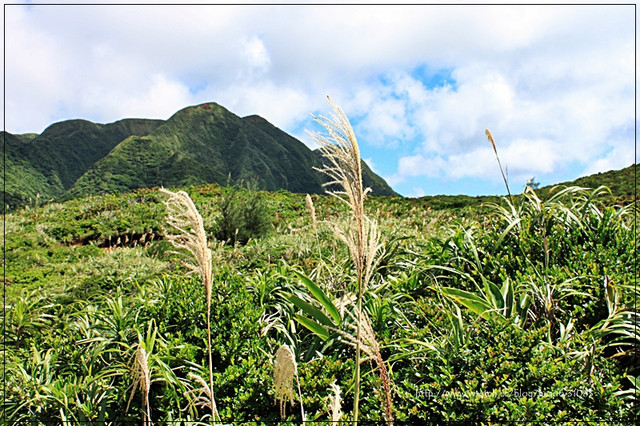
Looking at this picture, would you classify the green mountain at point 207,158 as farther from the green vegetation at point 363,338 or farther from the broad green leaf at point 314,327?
the broad green leaf at point 314,327

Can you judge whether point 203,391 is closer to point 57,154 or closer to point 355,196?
point 355,196

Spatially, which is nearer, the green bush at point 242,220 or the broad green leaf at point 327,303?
the broad green leaf at point 327,303

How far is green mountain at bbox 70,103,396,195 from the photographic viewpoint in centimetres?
7781

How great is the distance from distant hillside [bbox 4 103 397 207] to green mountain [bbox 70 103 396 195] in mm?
165

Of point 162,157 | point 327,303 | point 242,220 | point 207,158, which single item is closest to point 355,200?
point 327,303

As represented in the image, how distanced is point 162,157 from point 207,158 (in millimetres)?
24043

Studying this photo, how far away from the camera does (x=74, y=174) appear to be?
11212cm

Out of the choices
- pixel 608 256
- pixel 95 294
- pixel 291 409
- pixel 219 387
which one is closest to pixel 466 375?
pixel 291 409

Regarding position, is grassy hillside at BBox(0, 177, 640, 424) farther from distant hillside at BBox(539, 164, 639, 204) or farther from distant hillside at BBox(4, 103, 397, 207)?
distant hillside at BBox(4, 103, 397, 207)

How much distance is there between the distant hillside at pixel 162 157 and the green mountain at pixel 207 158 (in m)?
Answer: 0.16

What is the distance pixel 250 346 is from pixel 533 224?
3167 mm

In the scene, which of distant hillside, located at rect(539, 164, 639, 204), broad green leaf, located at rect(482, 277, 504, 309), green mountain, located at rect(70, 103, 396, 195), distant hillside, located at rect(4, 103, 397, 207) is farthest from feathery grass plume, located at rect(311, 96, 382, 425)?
green mountain, located at rect(70, 103, 396, 195)

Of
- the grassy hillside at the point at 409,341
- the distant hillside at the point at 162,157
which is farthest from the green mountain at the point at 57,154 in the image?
the grassy hillside at the point at 409,341

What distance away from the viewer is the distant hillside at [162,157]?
78312 mm
